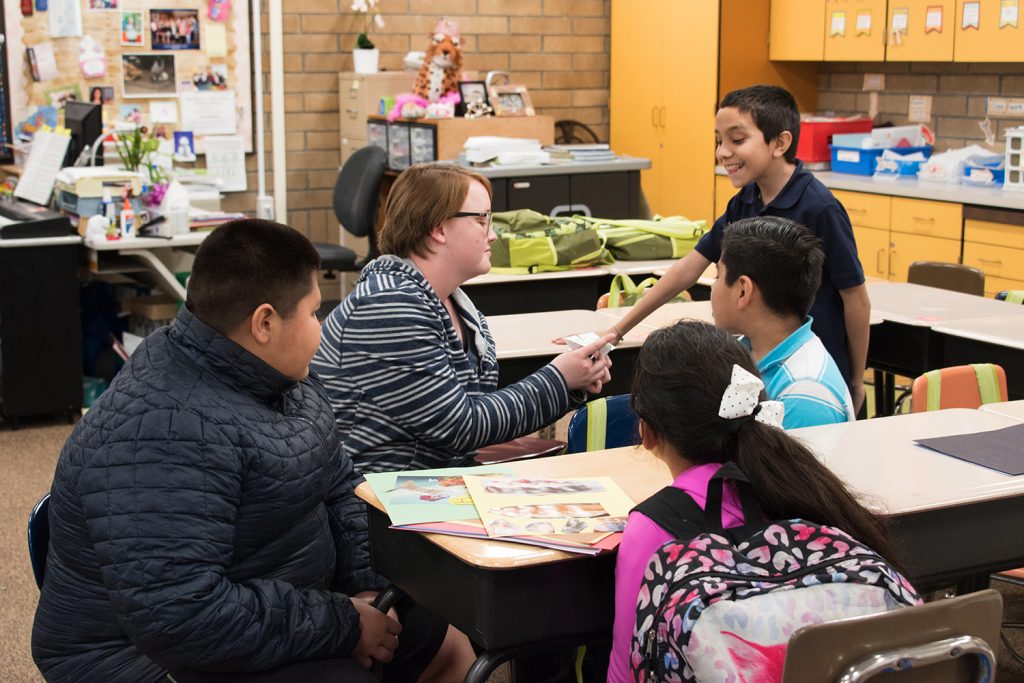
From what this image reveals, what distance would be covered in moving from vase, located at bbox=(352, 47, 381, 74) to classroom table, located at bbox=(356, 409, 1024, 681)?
526 centimetres

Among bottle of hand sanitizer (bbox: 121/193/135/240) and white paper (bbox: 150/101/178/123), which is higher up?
white paper (bbox: 150/101/178/123)

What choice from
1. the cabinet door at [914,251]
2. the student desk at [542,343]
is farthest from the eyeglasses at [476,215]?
the cabinet door at [914,251]

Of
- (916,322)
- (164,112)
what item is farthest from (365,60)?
(916,322)

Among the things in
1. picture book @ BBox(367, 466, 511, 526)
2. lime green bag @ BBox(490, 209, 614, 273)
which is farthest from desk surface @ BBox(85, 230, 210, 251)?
picture book @ BBox(367, 466, 511, 526)

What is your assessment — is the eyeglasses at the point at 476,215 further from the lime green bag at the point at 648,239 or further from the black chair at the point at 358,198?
the black chair at the point at 358,198

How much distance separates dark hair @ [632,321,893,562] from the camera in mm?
1660

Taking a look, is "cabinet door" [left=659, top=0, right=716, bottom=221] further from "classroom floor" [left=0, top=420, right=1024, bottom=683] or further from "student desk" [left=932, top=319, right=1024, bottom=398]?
"classroom floor" [left=0, top=420, right=1024, bottom=683]

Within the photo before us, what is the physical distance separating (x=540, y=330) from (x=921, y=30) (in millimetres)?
3538

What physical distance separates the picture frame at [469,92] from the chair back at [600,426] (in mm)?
4395

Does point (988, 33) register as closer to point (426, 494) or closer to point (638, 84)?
point (638, 84)

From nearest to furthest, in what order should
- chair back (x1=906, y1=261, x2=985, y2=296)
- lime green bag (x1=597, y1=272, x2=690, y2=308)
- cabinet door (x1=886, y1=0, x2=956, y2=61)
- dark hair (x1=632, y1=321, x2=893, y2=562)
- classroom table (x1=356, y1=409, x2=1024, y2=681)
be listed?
dark hair (x1=632, y1=321, x2=893, y2=562), classroom table (x1=356, y1=409, x2=1024, y2=681), lime green bag (x1=597, y1=272, x2=690, y2=308), chair back (x1=906, y1=261, x2=985, y2=296), cabinet door (x1=886, y1=0, x2=956, y2=61)

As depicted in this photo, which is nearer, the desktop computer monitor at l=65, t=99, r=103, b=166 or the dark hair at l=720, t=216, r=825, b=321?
the dark hair at l=720, t=216, r=825, b=321

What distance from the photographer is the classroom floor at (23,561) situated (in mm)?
3075

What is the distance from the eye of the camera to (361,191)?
6.50m
